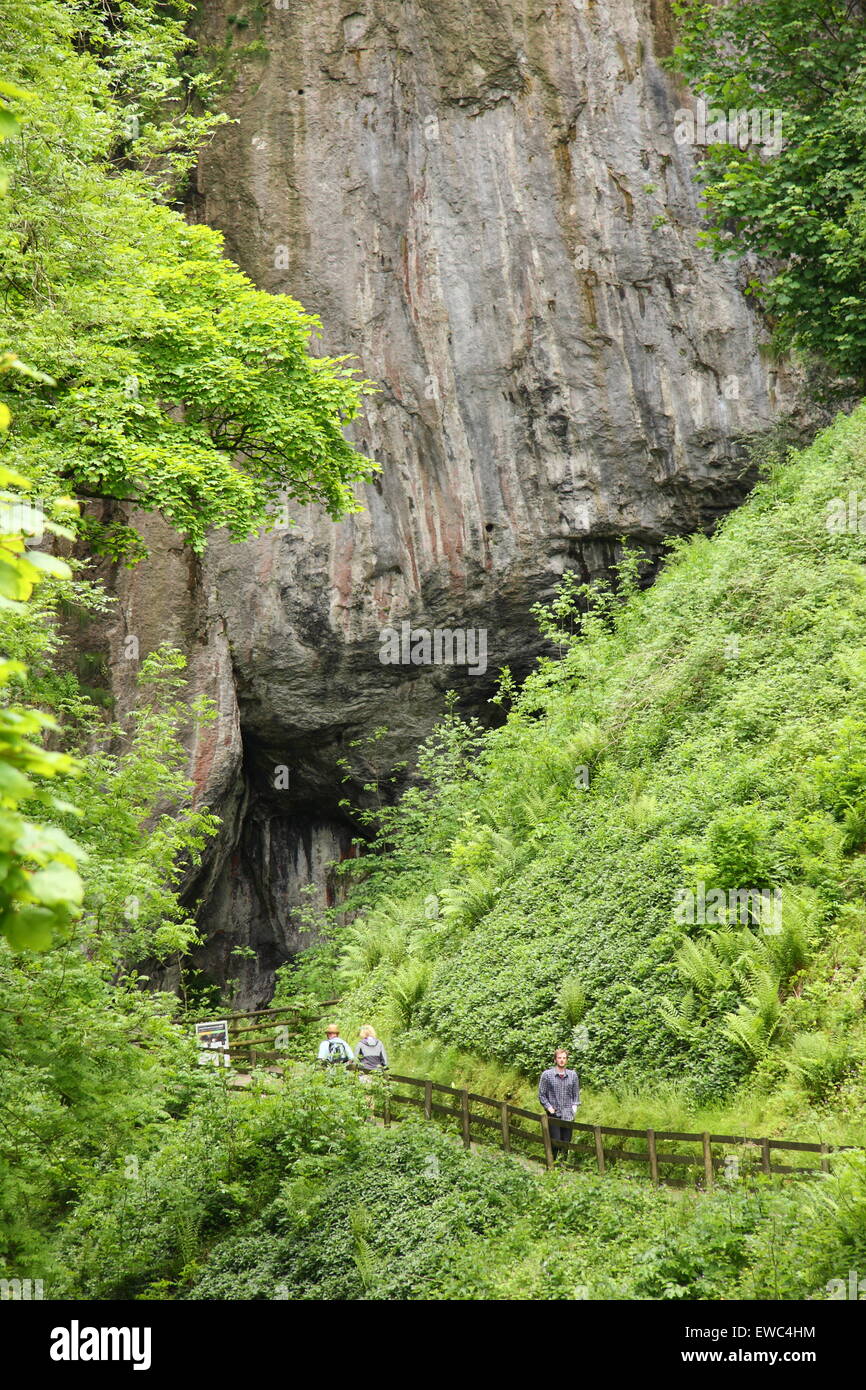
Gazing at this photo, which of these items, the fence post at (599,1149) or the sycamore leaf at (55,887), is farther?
the fence post at (599,1149)

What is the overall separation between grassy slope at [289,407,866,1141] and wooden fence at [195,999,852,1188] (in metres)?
0.41

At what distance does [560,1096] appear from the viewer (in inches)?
453

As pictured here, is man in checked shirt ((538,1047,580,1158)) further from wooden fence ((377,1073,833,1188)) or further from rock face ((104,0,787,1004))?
rock face ((104,0,787,1004))

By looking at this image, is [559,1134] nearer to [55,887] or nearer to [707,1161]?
[707,1161]

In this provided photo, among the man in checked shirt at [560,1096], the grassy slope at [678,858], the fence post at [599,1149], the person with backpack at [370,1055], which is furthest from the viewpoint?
the person with backpack at [370,1055]

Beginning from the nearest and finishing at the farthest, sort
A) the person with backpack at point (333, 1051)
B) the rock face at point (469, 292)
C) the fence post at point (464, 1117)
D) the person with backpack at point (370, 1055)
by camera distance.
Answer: the fence post at point (464, 1117) < the person with backpack at point (333, 1051) < the person with backpack at point (370, 1055) < the rock face at point (469, 292)

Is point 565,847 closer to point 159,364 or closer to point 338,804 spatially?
point 159,364

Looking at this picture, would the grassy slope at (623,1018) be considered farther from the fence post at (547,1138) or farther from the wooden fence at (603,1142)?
the fence post at (547,1138)

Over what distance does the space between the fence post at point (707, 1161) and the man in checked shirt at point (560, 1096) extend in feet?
6.81

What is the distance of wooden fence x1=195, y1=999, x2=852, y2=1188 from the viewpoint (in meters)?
9.23

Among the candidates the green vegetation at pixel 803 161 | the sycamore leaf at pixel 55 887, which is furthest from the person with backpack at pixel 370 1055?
the green vegetation at pixel 803 161

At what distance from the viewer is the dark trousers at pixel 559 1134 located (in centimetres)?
1129

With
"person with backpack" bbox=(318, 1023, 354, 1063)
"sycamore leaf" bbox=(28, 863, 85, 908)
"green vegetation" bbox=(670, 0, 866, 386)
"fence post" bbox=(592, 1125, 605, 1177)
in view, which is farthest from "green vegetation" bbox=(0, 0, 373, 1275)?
"green vegetation" bbox=(670, 0, 866, 386)
